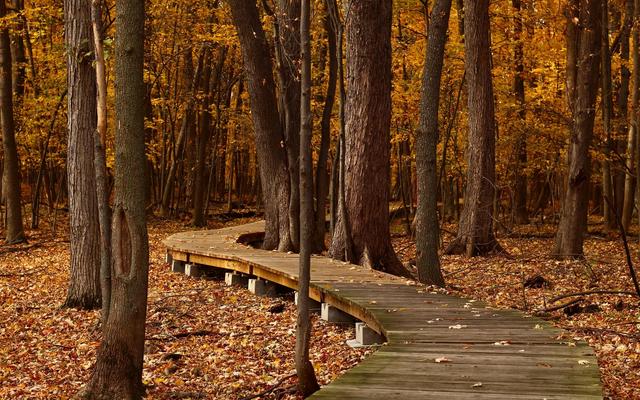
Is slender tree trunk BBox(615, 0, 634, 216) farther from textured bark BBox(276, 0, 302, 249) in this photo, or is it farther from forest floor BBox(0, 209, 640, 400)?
textured bark BBox(276, 0, 302, 249)

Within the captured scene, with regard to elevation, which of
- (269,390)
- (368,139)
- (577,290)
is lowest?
(577,290)

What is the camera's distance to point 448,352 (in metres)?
5.98

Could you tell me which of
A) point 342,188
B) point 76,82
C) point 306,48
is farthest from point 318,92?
point 306,48

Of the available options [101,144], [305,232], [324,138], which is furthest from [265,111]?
[305,232]

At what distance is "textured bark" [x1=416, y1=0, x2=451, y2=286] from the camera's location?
34.4ft

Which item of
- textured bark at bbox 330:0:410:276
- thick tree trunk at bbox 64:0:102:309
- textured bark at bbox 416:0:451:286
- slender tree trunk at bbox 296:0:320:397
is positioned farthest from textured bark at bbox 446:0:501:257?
slender tree trunk at bbox 296:0:320:397

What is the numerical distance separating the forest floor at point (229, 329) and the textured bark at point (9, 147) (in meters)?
3.20

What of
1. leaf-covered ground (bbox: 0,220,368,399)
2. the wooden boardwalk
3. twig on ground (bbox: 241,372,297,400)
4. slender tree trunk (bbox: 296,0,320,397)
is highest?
slender tree trunk (bbox: 296,0,320,397)

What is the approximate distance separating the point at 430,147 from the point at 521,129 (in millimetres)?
11373

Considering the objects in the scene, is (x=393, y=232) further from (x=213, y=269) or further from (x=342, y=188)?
(x=342, y=188)

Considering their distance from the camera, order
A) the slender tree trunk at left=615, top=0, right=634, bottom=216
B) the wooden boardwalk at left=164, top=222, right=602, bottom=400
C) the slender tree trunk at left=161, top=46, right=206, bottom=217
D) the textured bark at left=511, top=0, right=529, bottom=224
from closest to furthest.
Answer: the wooden boardwalk at left=164, top=222, right=602, bottom=400
the slender tree trunk at left=615, top=0, right=634, bottom=216
the textured bark at left=511, top=0, right=529, bottom=224
the slender tree trunk at left=161, top=46, right=206, bottom=217

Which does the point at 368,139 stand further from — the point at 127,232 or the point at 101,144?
the point at 127,232

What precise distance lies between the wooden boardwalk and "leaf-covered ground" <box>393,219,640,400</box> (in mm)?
615

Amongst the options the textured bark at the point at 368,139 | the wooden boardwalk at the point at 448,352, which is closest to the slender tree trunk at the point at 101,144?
the wooden boardwalk at the point at 448,352
